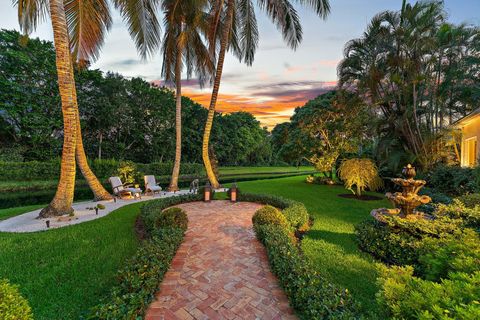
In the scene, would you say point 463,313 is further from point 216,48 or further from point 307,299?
point 216,48

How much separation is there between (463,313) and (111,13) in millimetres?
13219

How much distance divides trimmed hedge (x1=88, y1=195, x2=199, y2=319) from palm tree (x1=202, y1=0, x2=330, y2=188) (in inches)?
286

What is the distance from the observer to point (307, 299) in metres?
2.57

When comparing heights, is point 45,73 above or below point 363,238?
above

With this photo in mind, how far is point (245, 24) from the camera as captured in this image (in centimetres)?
1135

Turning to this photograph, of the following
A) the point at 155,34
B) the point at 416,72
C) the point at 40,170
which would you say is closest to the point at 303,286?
the point at 155,34

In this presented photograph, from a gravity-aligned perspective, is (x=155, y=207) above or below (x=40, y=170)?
below

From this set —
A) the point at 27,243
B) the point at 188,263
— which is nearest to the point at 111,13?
the point at 27,243

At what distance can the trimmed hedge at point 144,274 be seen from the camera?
7.72ft

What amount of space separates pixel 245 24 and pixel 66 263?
39.5 ft

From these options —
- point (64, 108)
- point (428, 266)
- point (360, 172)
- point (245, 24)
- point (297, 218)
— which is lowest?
point (297, 218)

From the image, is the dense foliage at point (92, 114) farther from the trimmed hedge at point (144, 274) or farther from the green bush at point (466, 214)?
the green bush at point (466, 214)

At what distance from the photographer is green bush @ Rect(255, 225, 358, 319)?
2322mm

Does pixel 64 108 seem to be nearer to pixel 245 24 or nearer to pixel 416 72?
pixel 245 24
